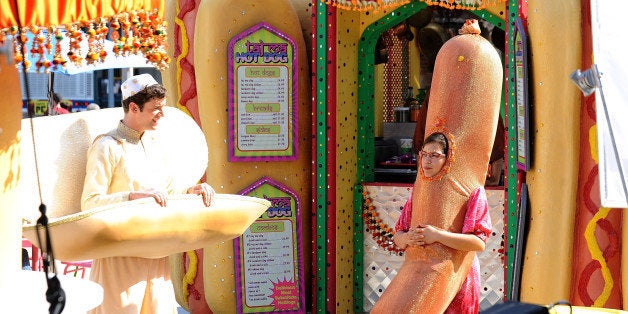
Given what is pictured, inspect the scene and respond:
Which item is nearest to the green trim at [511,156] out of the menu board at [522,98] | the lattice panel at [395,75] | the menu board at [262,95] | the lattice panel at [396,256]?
the menu board at [522,98]

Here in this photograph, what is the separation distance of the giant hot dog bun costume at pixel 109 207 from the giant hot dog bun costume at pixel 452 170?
2.43 ft

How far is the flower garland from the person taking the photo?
755cm

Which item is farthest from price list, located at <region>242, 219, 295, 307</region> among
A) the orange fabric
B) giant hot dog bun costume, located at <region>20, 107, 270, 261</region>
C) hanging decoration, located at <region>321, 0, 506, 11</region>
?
the orange fabric

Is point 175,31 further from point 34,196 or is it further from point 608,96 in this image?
point 608,96

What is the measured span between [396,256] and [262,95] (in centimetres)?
148

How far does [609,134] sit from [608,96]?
0.13m

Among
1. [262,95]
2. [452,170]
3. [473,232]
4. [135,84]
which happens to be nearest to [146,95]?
[135,84]

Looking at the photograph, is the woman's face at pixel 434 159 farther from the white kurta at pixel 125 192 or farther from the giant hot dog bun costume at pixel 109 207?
the white kurta at pixel 125 192

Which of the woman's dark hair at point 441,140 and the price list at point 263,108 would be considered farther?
the price list at point 263,108

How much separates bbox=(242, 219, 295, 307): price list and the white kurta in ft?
8.59

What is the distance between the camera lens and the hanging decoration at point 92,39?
3055 mm

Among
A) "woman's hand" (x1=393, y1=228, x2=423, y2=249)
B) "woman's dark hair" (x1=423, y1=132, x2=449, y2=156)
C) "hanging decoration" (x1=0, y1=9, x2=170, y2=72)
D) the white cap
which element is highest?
"hanging decoration" (x1=0, y1=9, x2=170, y2=72)

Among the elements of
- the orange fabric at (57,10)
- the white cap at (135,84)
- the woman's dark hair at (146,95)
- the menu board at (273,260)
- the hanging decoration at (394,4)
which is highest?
the hanging decoration at (394,4)

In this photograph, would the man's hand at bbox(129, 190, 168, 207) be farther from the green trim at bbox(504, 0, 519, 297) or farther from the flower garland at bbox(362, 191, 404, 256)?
the flower garland at bbox(362, 191, 404, 256)
